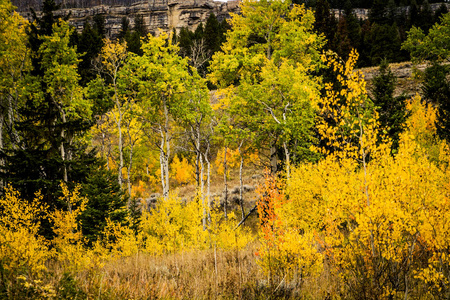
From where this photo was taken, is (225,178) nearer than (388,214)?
No

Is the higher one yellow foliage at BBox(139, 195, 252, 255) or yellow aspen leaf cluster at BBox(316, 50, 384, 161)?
yellow aspen leaf cluster at BBox(316, 50, 384, 161)

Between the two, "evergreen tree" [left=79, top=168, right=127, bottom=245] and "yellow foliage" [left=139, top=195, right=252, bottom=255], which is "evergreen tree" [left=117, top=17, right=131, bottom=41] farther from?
"yellow foliage" [left=139, top=195, right=252, bottom=255]

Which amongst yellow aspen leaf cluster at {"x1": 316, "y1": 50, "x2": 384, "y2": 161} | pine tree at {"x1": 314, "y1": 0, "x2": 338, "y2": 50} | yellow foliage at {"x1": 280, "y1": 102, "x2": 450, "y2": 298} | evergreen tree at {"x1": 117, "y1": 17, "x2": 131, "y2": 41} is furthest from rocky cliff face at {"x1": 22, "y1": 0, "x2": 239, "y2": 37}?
yellow foliage at {"x1": 280, "y1": 102, "x2": 450, "y2": 298}

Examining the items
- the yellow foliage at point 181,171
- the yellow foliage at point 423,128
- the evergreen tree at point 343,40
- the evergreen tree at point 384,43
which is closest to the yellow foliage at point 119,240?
the yellow foliage at point 181,171

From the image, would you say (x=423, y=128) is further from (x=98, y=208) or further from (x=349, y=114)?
(x=98, y=208)

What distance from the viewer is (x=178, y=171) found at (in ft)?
109

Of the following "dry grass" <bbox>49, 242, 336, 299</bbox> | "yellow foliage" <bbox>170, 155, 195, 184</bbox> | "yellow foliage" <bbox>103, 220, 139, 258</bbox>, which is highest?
"dry grass" <bbox>49, 242, 336, 299</bbox>

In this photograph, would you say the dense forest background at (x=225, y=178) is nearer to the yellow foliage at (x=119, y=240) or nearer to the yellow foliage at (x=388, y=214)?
the yellow foliage at (x=388, y=214)

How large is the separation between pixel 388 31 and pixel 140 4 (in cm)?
9211

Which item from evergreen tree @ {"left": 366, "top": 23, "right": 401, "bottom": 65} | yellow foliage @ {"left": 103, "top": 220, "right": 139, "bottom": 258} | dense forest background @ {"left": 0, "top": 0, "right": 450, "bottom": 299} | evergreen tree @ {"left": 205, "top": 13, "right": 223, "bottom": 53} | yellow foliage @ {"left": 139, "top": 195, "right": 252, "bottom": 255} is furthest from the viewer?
evergreen tree @ {"left": 205, "top": 13, "right": 223, "bottom": 53}

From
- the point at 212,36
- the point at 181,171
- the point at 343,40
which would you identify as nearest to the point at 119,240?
the point at 181,171

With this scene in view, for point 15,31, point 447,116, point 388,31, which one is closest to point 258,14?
point 15,31

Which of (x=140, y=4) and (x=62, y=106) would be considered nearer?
(x=62, y=106)

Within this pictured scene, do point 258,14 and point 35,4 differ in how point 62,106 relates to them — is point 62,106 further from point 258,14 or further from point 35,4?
point 35,4
